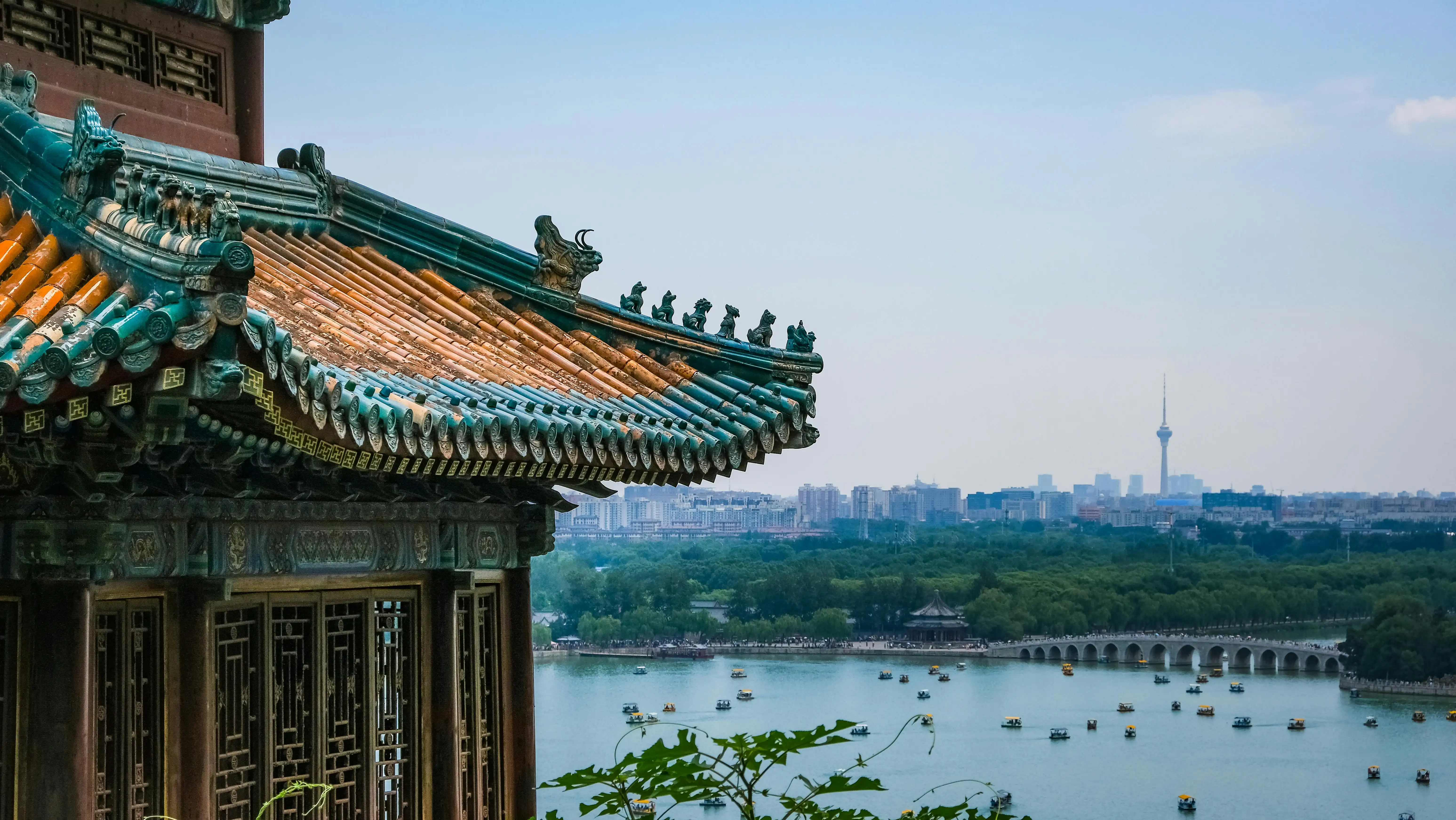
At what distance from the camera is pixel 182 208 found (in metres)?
2.70

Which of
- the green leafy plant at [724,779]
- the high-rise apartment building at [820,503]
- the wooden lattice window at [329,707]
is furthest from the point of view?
the high-rise apartment building at [820,503]

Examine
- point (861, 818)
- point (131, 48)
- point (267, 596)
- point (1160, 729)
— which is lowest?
point (1160, 729)

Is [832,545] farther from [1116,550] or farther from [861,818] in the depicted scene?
[861,818]

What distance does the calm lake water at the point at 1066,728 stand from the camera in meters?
39.5

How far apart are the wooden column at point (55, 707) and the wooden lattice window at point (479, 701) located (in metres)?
1.26

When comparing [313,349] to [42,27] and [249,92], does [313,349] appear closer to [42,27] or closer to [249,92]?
[42,27]

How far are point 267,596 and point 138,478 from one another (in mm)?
574

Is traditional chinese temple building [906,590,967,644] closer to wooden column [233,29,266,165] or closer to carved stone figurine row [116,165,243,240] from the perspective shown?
wooden column [233,29,266,165]

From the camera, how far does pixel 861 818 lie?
9.04 ft

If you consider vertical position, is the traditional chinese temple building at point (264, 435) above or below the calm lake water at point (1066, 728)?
above

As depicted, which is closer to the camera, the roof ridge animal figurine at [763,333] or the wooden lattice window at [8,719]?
the wooden lattice window at [8,719]

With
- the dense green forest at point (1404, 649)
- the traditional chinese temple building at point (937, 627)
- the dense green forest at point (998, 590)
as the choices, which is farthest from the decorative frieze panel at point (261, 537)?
the traditional chinese temple building at point (937, 627)

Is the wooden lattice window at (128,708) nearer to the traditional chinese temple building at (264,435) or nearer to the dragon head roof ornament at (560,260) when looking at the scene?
the traditional chinese temple building at (264,435)

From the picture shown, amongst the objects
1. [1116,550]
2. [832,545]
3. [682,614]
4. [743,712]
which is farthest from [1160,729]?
[832,545]
